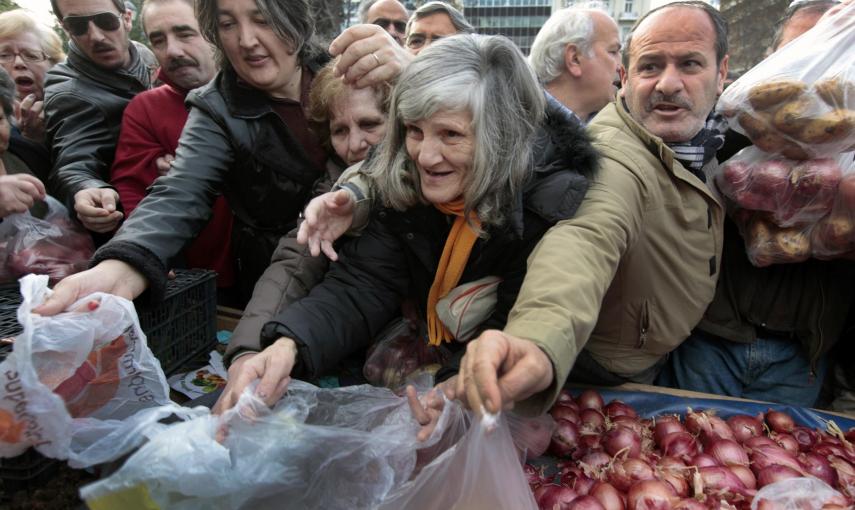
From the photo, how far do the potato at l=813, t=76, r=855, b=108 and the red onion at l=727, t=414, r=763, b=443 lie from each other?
887mm

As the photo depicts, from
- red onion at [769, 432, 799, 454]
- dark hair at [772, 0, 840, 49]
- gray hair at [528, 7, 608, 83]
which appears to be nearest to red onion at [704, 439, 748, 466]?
red onion at [769, 432, 799, 454]

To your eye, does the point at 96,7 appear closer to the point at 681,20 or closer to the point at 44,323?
the point at 44,323

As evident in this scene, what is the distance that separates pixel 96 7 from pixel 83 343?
5.82ft

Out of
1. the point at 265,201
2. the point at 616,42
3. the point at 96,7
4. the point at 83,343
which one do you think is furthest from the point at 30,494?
the point at 616,42

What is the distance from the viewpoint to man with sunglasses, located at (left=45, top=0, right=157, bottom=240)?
2.14m

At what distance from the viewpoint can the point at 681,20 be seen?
5.58 feet

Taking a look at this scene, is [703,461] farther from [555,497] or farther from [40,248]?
[40,248]

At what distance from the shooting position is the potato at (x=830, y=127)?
1.46 metres

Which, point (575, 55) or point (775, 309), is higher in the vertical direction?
point (575, 55)

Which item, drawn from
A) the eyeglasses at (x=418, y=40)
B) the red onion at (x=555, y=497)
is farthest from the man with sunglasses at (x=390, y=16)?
the red onion at (x=555, y=497)

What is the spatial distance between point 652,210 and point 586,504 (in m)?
0.80

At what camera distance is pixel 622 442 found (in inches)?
58.1

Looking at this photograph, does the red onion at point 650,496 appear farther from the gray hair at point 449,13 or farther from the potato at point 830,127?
the gray hair at point 449,13

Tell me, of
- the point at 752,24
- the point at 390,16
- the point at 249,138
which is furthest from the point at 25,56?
the point at 752,24
